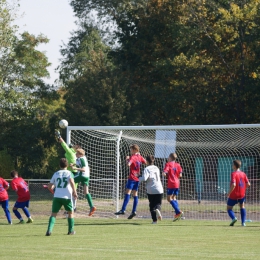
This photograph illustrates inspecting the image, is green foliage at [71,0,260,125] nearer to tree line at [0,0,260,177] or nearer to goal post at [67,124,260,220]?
tree line at [0,0,260,177]

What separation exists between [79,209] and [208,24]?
18397 mm

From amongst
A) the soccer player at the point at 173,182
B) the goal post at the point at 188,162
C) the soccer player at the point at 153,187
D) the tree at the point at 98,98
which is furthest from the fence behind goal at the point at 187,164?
the tree at the point at 98,98

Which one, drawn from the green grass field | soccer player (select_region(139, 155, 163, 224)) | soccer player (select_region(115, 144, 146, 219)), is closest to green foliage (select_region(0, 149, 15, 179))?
soccer player (select_region(115, 144, 146, 219))

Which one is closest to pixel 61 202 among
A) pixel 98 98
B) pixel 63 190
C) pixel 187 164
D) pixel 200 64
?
pixel 63 190

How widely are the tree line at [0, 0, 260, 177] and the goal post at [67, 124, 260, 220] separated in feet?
31.5

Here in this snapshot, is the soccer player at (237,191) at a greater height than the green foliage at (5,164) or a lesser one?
lesser

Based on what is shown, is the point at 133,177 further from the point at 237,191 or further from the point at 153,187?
the point at 237,191

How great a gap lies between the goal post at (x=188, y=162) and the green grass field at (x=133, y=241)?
195 inches

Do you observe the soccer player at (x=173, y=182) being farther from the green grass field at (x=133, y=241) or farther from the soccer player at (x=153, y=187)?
the soccer player at (x=153, y=187)

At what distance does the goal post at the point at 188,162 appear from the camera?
23816mm

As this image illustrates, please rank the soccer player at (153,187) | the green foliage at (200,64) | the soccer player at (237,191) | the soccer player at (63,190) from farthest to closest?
the green foliage at (200,64) → the soccer player at (153,187) → the soccer player at (237,191) → the soccer player at (63,190)

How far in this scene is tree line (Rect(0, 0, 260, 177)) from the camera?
1495 inches

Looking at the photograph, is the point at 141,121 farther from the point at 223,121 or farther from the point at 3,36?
the point at 3,36

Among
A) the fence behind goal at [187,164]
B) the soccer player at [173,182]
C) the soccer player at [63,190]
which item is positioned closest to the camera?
the soccer player at [63,190]
